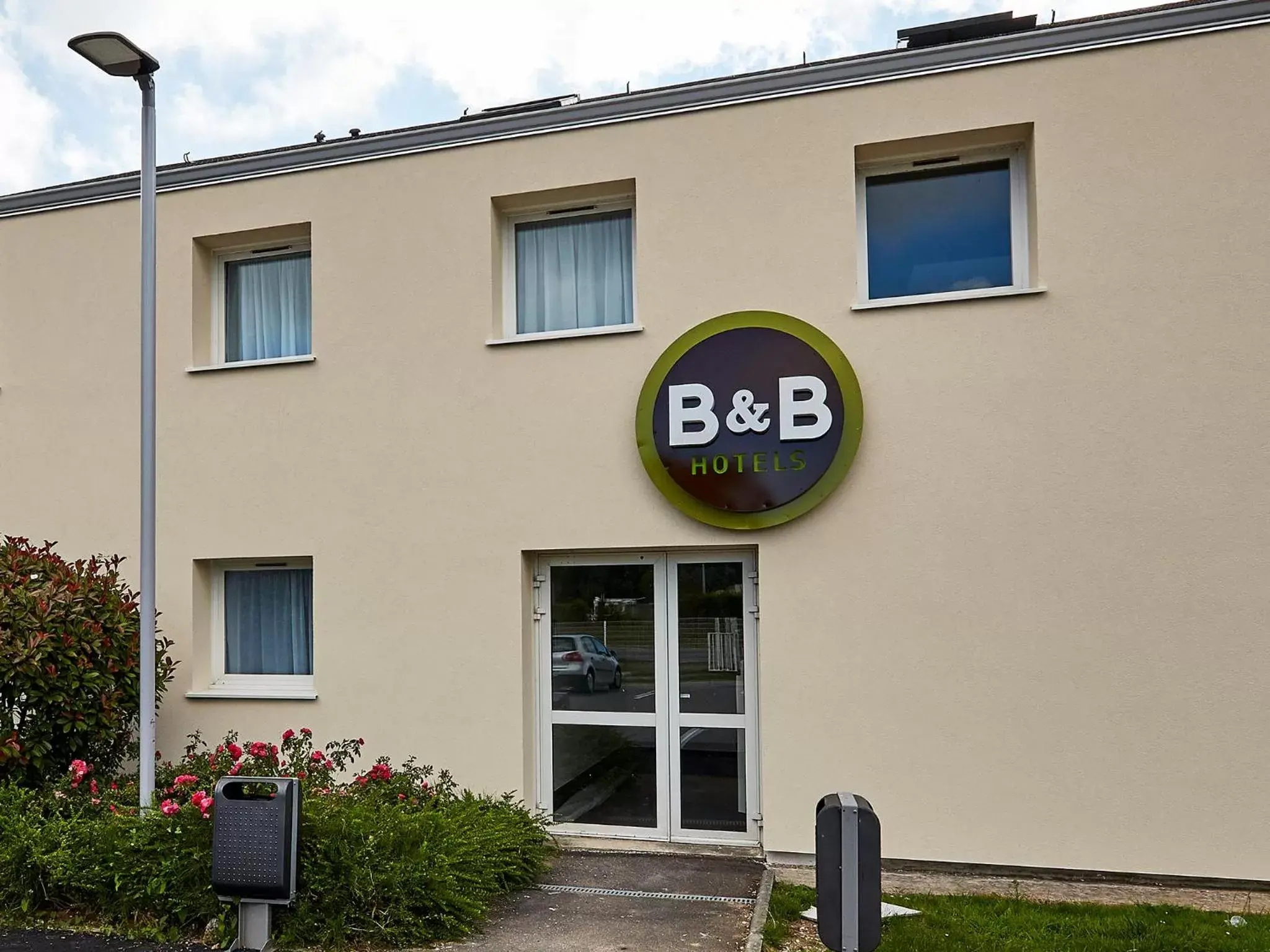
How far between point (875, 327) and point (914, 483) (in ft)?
3.63

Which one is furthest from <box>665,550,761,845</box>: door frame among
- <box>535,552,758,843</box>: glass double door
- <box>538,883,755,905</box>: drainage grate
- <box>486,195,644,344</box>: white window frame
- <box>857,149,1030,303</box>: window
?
<box>857,149,1030,303</box>: window

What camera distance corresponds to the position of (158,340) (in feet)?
28.7

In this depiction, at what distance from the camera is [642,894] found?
253 inches

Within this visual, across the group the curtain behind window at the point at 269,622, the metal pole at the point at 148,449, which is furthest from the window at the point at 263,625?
the metal pole at the point at 148,449

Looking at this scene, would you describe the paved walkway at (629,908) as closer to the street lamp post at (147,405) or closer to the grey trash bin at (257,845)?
the grey trash bin at (257,845)

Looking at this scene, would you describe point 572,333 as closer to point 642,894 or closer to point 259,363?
point 259,363

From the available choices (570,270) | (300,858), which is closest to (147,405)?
(300,858)

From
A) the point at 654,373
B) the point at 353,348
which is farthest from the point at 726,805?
the point at 353,348

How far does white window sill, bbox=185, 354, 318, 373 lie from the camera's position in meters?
8.31

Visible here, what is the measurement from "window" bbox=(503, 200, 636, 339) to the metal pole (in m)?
2.59

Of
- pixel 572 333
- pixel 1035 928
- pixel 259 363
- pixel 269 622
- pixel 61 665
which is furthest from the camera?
pixel 269 622

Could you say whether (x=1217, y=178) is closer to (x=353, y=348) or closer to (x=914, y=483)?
(x=914, y=483)

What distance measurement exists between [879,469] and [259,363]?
16.3 feet

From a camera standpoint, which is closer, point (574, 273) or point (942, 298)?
point (942, 298)
